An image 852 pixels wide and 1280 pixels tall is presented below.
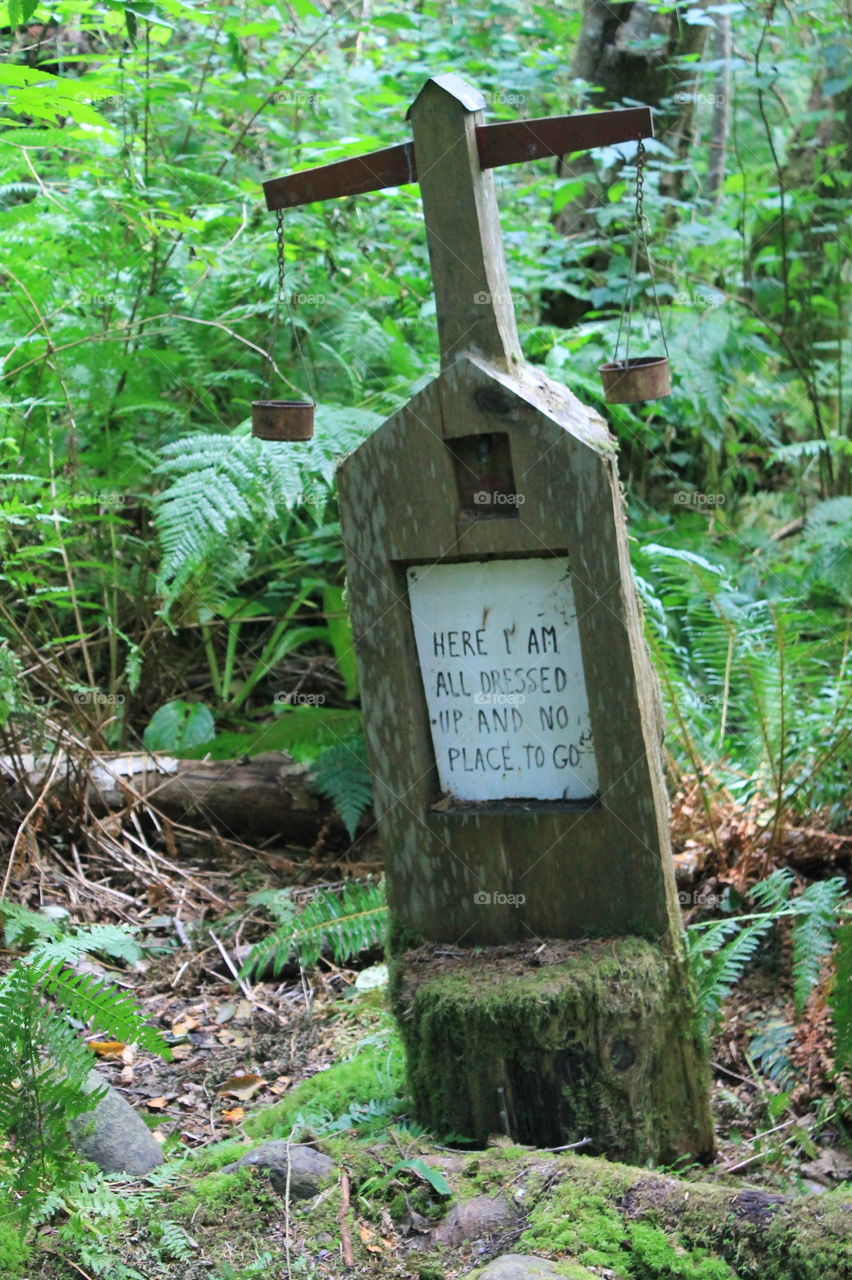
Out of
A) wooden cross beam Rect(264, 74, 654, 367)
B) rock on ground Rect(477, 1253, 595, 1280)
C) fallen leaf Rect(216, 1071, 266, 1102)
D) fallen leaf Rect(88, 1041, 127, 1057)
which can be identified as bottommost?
fallen leaf Rect(216, 1071, 266, 1102)

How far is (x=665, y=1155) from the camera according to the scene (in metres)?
2.70

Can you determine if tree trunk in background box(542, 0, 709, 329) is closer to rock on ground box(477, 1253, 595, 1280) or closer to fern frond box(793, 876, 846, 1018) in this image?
fern frond box(793, 876, 846, 1018)

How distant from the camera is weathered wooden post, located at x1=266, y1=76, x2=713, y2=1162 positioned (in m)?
2.55

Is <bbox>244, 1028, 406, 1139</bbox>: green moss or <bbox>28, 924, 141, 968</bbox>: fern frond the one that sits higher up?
<bbox>28, 924, 141, 968</bbox>: fern frond

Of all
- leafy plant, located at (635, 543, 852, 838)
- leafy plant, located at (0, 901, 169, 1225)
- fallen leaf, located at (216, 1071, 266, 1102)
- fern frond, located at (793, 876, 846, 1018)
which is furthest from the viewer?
leafy plant, located at (635, 543, 852, 838)

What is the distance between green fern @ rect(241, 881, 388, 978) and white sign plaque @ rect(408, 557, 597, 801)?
91 cm

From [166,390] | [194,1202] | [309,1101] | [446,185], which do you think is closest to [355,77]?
[166,390]

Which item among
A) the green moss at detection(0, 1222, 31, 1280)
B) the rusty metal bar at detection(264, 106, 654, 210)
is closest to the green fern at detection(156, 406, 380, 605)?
the rusty metal bar at detection(264, 106, 654, 210)

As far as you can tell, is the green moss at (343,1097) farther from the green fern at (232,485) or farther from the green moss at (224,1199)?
the green fern at (232,485)

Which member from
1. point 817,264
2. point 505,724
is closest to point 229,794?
point 505,724

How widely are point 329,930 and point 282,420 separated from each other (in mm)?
1679

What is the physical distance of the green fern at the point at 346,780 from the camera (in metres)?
4.13

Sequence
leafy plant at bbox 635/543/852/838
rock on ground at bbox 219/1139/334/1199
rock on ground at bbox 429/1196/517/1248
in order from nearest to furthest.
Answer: rock on ground at bbox 429/1196/517/1248 → rock on ground at bbox 219/1139/334/1199 → leafy plant at bbox 635/543/852/838

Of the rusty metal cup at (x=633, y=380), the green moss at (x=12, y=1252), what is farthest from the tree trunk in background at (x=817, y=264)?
the green moss at (x=12, y=1252)
